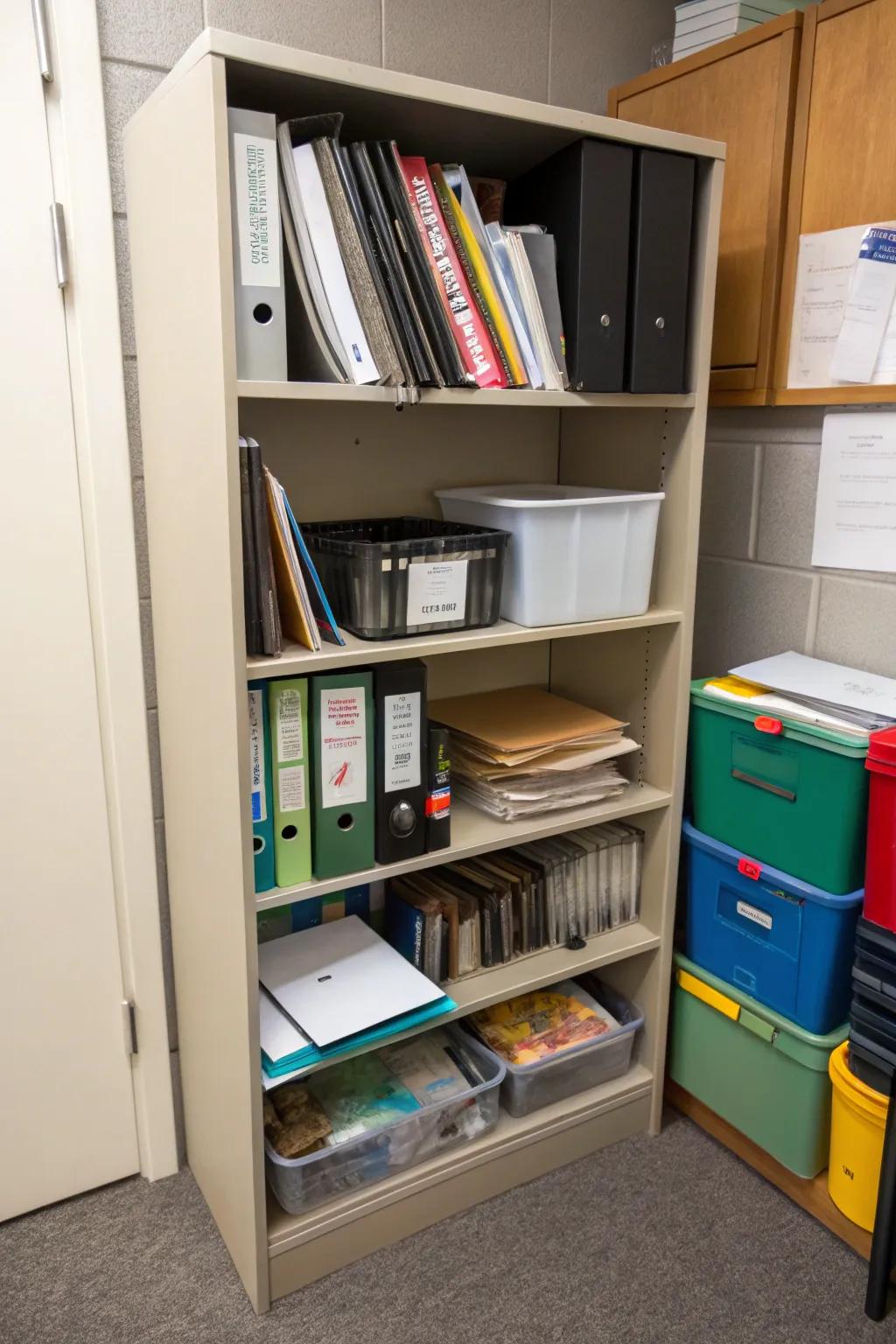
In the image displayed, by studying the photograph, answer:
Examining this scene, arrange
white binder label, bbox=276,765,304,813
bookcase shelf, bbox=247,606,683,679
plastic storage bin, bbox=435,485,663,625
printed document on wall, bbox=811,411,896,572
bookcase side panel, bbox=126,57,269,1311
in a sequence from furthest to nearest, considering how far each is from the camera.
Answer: printed document on wall, bbox=811,411,896,572 → plastic storage bin, bbox=435,485,663,625 → white binder label, bbox=276,765,304,813 → bookcase shelf, bbox=247,606,683,679 → bookcase side panel, bbox=126,57,269,1311

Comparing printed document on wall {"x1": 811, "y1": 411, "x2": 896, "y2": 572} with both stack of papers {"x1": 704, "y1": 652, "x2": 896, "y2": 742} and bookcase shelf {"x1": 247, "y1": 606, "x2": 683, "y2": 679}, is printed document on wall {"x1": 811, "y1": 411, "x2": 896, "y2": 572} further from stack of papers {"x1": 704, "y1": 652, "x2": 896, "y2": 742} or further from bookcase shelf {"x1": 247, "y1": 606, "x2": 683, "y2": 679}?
bookcase shelf {"x1": 247, "y1": 606, "x2": 683, "y2": 679}

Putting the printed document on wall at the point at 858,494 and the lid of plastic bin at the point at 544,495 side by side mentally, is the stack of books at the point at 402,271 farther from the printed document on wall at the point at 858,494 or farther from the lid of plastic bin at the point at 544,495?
the printed document on wall at the point at 858,494

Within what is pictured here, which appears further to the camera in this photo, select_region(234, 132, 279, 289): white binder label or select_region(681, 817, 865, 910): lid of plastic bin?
select_region(681, 817, 865, 910): lid of plastic bin

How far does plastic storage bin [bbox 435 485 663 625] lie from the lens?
5.06 feet

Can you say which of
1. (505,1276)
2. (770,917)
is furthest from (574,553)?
(505,1276)

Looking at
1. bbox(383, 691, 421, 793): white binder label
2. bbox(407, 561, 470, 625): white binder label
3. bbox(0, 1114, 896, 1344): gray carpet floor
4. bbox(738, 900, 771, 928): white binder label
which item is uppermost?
bbox(407, 561, 470, 625): white binder label

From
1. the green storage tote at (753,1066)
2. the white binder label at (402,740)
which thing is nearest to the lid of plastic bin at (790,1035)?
the green storage tote at (753,1066)

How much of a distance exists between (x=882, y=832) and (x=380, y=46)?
154 centimetres

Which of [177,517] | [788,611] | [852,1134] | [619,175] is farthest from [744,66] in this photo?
[852,1134]

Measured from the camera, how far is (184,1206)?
178cm

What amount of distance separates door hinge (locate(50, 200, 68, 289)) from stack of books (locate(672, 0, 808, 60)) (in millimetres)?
1223

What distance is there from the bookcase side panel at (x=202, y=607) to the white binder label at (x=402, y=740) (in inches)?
10.3

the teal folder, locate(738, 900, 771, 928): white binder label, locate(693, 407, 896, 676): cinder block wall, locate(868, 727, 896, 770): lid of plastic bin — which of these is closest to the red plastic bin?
locate(868, 727, 896, 770): lid of plastic bin

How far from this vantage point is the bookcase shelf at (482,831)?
147 cm
